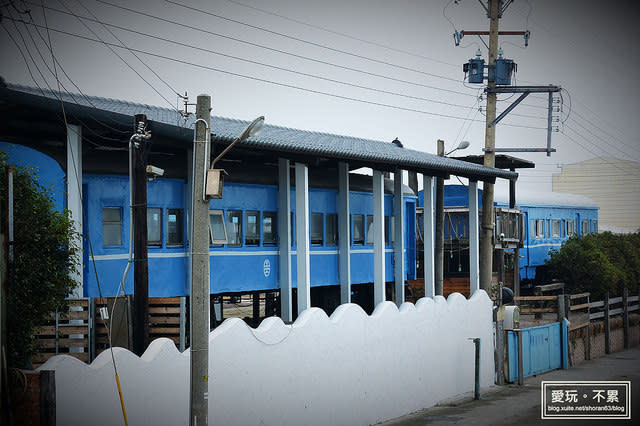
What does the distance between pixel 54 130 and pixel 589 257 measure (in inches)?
1057

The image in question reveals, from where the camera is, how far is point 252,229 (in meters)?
22.2

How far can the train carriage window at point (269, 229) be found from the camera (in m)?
22.6

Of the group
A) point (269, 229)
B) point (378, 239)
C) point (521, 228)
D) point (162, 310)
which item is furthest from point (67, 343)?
point (521, 228)

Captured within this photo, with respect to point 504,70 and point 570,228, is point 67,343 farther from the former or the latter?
point 570,228

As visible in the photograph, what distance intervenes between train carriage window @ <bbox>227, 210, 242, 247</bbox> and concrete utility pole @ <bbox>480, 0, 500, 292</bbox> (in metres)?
10.1

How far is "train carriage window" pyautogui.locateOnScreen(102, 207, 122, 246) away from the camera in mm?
18469

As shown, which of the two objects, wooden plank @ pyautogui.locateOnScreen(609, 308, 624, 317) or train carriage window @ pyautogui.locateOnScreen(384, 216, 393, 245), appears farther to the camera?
wooden plank @ pyautogui.locateOnScreen(609, 308, 624, 317)

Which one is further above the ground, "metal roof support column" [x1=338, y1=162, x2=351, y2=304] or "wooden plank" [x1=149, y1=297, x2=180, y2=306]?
"metal roof support column" [x1=338, y1=162, x2=351, y2=304]

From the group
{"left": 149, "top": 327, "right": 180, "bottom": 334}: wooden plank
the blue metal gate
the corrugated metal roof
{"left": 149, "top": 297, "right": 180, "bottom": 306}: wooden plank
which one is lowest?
the blue metal gate

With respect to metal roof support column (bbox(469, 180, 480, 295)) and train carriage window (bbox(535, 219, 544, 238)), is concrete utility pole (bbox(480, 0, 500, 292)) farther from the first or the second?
train carriage window (bbox(535, 219, 544, 238))

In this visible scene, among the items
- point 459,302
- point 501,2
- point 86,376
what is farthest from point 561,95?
point 86,376

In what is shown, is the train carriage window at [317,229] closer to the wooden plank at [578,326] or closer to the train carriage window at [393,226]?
the train carriage window at [393,226]

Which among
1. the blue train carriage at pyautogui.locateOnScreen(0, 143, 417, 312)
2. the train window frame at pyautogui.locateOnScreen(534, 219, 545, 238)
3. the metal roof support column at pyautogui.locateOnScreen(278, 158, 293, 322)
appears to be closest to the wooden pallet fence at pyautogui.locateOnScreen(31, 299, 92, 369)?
the blue train carriage at pyautogui.locateOnScreen(0, 143, 417, 312)

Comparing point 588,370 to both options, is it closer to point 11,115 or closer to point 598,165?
point 11,115
